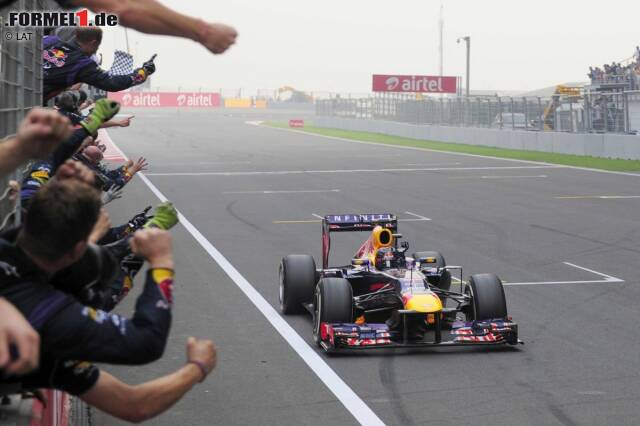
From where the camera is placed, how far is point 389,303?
10555 mm

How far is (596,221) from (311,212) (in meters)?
5.24

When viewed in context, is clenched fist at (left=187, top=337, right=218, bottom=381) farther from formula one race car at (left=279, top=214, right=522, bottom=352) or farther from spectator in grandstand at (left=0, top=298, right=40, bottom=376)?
formula one race car at (left=279, top=214, right=522, bottom=352)

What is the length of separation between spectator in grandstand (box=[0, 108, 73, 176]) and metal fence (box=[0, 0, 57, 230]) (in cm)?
267

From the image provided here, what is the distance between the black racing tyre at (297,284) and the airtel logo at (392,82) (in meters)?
79.8

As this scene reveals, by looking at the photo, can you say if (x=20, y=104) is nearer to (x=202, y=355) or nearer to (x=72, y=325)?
(x=202, y=355)

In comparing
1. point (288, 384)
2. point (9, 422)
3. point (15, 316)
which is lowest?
point (288, 384)

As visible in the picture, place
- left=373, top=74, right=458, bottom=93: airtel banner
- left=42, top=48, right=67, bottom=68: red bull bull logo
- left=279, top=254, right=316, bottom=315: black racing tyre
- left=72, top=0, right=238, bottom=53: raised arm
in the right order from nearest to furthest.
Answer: left=72, top=0, right=238, bottom=53: raised arm, left=42, top=48, right=67, bottom=68: red bull bull logo, left=279, top=254, right=316, bottom=315: black racing tyre, left=373, top=74, right=458, bottom=93: airtel banner

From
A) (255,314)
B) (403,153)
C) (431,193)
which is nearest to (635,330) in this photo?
(255,314)

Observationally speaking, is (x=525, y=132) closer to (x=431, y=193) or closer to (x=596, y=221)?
(x=431, y=193)

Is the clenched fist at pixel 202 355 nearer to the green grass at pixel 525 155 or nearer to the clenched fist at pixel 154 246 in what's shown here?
the clenched fist at pixel 154 246

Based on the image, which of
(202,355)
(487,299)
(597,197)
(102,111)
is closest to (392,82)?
(597,197)

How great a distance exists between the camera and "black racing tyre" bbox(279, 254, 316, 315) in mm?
11570

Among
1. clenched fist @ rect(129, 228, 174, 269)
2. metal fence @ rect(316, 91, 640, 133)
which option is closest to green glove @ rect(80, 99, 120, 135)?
clenched fist @ rect(129, 228, 174, 269)

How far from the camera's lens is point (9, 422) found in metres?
4.12
